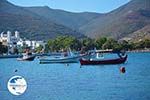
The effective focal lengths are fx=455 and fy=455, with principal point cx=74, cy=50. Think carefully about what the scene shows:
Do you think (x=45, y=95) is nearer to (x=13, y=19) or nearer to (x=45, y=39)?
(x=45, y=39)

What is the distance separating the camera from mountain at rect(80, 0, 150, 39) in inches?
177

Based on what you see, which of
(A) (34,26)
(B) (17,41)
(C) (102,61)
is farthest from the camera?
(C) (102,61)

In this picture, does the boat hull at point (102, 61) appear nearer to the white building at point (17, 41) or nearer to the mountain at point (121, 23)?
the white building at point (17, 41)

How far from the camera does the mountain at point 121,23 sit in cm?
449

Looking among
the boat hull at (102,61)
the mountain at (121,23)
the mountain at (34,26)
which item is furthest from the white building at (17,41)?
A: the boat hull at (102,61)

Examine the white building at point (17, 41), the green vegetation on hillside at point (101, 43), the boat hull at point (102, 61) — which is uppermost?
the white building at point (17, 41)

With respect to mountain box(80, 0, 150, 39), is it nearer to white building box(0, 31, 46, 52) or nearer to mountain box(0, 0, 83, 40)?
mountain box(0, 0, 83, 40)

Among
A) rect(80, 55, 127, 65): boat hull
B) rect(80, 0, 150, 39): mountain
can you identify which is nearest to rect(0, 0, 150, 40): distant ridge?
rect(80, 0, 150, 39): mountain

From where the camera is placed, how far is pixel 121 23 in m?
4.87

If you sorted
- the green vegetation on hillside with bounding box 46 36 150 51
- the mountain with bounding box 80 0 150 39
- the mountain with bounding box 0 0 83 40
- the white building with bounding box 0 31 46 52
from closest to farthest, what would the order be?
the mountain with bounding box 80 0 150 39
the mountain with bounding box 0 0 83 40
the green vegetation on hillside with bounding box 46 36 150 51
the white building with bounding box 0 31 46 52

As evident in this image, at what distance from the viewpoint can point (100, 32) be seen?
5.25m

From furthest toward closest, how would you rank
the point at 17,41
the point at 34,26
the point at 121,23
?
the point at 17,41 < the point at 34,26 < the point at 121,23

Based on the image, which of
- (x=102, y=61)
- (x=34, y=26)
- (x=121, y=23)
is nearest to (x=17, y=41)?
(x=34, y=26)

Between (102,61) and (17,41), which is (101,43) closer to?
(17,41)
